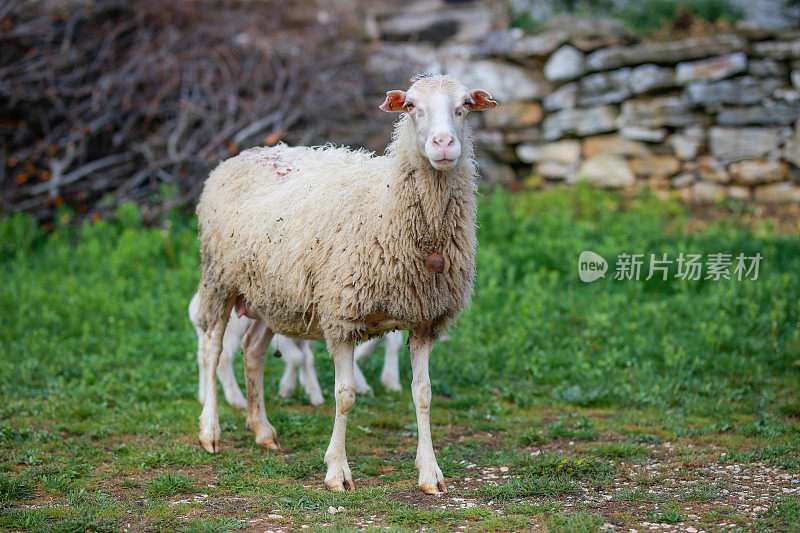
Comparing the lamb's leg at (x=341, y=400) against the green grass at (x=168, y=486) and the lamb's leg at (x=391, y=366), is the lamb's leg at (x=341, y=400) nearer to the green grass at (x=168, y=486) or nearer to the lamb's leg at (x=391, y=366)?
the green grass at (x=168, y=486)

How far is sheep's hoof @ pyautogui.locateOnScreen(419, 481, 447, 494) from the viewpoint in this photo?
4.48 m

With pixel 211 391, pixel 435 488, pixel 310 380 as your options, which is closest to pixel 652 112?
pixel 310 380

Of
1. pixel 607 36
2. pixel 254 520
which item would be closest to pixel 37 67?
pixel 607 36

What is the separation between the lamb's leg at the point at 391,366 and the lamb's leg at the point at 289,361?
75 centimetres

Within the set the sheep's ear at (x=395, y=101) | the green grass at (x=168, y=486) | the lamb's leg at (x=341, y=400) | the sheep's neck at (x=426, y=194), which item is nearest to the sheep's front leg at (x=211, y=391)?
the green grass at (x=168, y=486)

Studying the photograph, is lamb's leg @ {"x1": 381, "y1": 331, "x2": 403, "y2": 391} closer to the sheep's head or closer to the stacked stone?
the sheep's head

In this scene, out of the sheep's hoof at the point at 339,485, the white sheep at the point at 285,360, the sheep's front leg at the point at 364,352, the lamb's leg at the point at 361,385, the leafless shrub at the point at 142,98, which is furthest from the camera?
the leafless shrub at the point at 142,98

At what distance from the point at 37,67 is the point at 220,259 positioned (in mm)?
6803

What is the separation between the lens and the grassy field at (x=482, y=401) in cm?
423

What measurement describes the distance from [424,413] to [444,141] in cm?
160

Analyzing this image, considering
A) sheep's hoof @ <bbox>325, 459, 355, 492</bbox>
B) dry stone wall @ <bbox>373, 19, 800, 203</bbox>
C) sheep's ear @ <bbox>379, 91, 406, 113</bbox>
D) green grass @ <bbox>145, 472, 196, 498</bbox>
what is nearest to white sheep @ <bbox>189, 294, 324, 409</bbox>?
green grass @ <bbox>145, 472, 196, 498</bbox>

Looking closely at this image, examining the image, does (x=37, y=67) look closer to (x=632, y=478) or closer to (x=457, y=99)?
(x=457, y=99)

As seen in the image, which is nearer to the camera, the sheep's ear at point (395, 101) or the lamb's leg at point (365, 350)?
the sheep's ear at point (395, 101)

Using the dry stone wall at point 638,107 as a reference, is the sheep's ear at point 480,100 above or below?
below
